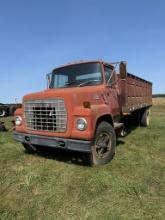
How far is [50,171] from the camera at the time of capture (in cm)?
584

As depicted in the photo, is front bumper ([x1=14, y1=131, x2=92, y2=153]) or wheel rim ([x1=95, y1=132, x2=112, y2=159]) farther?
wheel rim ([x1=95, y1=132, x2=112, y2=159])

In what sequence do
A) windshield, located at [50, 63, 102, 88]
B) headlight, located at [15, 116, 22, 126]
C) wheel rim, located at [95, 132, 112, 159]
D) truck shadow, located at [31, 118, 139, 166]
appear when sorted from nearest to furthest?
1. wheel rim, located at [95, 132, 112, 159]
2. truck shadow, located at [31, 118, 139, 166]
3. headlight, located at [15, 116, 22, 126]
4. windshield, located at [50, 63, 102, 88]

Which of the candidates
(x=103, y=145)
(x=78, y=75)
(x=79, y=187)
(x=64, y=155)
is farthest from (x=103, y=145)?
(x=78, y=75)

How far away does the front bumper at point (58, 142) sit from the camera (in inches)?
223

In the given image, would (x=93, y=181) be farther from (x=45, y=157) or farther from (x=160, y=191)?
(x=45, y=157)

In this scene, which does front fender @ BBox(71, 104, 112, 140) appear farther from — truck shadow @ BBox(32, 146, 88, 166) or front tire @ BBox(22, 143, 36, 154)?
front tire @ BBox(22, 143, 36, 154)

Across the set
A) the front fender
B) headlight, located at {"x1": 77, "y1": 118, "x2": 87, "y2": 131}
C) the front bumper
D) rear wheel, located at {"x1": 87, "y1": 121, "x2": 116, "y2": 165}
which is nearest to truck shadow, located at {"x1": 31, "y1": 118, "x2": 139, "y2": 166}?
rear wheel, located at {"x1": 87, "y1": 121, "x2": 116, "y2": 165}

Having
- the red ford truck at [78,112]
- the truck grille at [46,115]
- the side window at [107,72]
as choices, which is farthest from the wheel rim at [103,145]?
the side window at [107,72]

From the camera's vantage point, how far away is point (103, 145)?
21.1ft

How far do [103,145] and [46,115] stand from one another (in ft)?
5.06

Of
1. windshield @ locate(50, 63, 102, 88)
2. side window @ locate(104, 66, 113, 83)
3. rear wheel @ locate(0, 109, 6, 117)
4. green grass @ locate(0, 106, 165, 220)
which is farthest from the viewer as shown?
rear wheel @ locate(0, 109, 6, 117)

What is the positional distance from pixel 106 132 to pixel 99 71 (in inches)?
68.8

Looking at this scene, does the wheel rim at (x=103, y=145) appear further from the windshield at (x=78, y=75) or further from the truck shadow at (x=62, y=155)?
the windshield at (x=78, y=75)

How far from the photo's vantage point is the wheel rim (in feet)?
20.5
